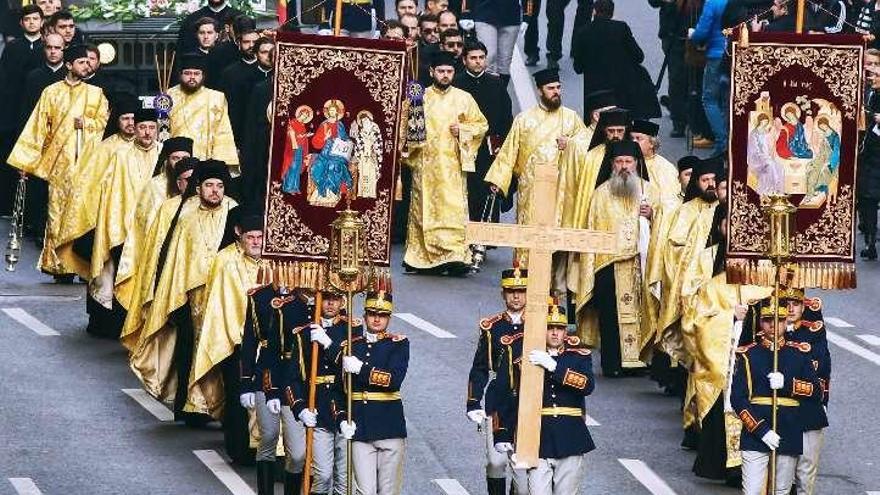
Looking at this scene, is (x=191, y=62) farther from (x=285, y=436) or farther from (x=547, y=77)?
(x=285, y=436)

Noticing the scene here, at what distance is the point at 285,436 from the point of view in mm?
20516

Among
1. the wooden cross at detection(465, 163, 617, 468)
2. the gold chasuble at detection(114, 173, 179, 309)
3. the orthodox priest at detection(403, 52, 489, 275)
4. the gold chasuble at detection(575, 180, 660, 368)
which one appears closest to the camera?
the wooden cross at detection(465, 163, 617, 468)

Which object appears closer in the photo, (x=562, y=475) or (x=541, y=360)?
(x=541, y=360)

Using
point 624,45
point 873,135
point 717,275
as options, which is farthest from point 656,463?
point 624,45

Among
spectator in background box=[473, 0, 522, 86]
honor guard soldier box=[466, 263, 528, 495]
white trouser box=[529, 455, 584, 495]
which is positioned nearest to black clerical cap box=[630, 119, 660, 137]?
honor guard soldier box=[466, 263, 528, 495]

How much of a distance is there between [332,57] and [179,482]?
3366mm

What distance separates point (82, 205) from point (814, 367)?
32.6ft

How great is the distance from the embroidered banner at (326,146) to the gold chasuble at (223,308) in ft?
6.87

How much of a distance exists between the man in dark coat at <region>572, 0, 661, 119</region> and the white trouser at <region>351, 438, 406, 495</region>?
13.3m

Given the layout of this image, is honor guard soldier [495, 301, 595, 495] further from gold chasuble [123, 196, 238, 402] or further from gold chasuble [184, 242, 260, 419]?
gold chasuble [123, 196, 238, 402]

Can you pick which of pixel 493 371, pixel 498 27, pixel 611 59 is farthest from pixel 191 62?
pixel 493 371

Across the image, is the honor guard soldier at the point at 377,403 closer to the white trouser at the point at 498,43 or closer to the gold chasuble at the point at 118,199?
the gold chasuble at the point at 118,199

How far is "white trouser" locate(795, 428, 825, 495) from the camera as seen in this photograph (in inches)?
778

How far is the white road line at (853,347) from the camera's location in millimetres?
25859
